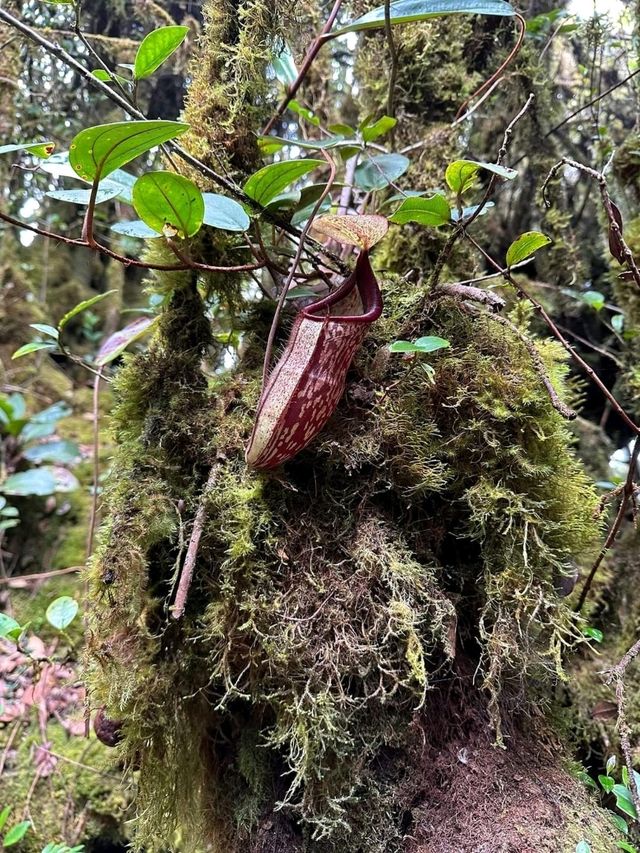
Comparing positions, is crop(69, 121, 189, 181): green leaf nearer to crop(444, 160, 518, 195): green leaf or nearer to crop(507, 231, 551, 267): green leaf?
crop(444, 160, 518, 195): green leaf

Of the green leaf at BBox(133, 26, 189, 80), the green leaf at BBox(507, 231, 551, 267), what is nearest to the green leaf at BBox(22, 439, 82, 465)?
the green leaf at BBox(133, 26, 189, 80)

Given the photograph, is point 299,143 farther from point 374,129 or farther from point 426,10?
point 426,10

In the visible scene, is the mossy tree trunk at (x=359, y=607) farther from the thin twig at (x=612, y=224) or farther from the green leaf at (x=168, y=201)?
the green leaf at (x=168, y=201)

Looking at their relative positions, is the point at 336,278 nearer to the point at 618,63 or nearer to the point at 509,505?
the point at 509,505

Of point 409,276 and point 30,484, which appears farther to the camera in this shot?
point 30,484

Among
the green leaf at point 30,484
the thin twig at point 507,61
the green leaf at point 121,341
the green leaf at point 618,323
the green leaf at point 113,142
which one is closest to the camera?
the green leaf at point 113,142

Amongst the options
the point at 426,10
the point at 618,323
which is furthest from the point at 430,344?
the point at 618,323

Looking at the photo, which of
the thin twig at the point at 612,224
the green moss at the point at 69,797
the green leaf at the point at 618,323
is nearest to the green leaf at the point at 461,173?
the thin twig at the point at 612,224
